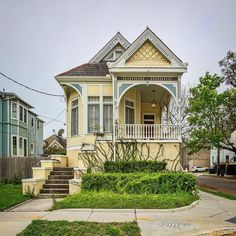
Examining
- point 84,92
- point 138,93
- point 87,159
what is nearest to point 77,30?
point 84,92

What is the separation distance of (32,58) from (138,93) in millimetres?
6653

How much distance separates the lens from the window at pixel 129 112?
66.1ft

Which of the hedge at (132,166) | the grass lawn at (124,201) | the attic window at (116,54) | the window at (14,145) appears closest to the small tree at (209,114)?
the attic window at (116,54)

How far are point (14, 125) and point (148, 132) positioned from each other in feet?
67.1

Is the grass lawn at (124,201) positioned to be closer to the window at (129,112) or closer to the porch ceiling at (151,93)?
the window at (129,112)

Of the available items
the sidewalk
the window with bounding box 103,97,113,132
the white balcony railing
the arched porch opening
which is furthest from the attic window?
the sidewalk

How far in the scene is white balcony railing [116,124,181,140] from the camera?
18.1 metres

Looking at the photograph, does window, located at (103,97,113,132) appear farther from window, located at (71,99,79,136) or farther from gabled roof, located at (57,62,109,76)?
window, located at (71,99,79,136)

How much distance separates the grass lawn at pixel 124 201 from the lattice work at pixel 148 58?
8150mm

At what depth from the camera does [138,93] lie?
20859 mm

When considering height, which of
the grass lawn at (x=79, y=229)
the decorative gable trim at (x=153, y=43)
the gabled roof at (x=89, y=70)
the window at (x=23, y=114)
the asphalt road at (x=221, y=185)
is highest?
the decorative gable trim at (x=153, y=43)

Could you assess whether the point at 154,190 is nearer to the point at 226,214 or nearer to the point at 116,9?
the point at 226,214

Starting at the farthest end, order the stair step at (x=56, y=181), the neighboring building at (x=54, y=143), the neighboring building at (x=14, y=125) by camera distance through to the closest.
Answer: the neighboring building at (x=54, y=143)
the neighboring building at (x=14, y=125)
the stair step at (x=56, y=181)

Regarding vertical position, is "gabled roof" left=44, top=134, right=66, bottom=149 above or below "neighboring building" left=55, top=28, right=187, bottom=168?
below
